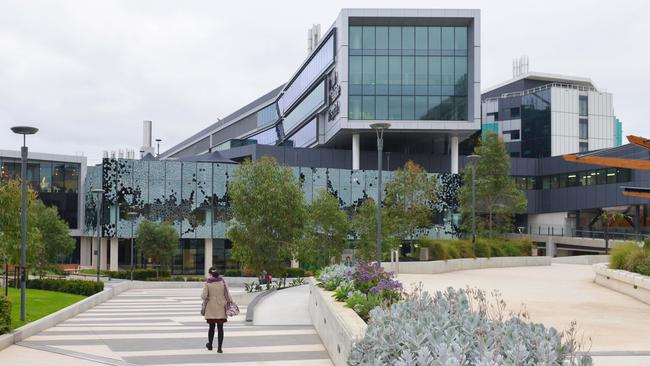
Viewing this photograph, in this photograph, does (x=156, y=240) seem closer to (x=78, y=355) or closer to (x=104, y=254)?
(x=104, y=254)

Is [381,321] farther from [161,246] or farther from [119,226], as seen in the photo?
[119,226]

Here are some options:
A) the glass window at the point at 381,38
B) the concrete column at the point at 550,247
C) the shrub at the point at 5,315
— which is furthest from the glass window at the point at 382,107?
the shrub at the point at 5,315

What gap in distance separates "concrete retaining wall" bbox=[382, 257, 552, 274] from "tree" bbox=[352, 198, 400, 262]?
20.5ft

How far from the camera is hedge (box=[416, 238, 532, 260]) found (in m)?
40.9

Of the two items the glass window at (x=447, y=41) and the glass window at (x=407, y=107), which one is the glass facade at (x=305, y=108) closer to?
the glass window at (x=407, y=107)

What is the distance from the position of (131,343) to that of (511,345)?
33.1 feet

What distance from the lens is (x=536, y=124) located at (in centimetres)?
9012

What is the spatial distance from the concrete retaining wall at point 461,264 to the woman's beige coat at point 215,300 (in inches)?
868

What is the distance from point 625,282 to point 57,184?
208 feet

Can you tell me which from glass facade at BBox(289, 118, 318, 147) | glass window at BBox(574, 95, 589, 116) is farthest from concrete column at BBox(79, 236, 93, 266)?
glass window at BBox(574, 95, 589, 116)

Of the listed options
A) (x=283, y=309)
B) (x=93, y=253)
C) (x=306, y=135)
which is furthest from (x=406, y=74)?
(x=283, y=309)

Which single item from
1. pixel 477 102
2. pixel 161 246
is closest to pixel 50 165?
pixel 161 246

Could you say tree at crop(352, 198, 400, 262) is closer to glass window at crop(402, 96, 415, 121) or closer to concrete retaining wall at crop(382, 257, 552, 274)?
concrete retaining wall at crop(382, 257, 552, 274)

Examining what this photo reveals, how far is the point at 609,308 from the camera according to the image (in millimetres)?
17797
